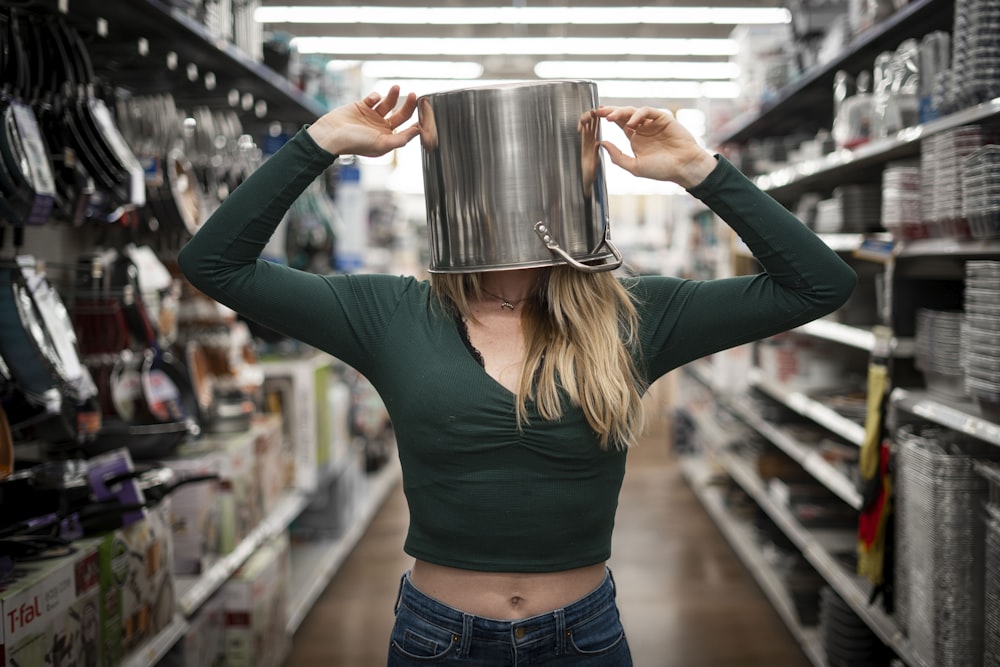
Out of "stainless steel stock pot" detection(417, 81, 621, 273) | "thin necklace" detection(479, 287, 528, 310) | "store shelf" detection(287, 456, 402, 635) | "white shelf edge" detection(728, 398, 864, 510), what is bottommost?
"store shelf" detection(287, 456, 402, 635)

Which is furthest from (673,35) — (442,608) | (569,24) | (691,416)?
(442,608)

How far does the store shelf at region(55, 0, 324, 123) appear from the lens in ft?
7.45

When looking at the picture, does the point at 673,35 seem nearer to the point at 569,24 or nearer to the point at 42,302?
the point at 569,24

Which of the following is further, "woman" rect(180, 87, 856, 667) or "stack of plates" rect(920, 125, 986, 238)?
"stack of plates" rect(920, 125, 986, 238)

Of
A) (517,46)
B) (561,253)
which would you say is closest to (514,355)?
(561,253)

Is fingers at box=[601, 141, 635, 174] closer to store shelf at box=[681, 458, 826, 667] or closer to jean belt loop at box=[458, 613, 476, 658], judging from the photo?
jean belt loop at box=[458, 613, 476, 658]

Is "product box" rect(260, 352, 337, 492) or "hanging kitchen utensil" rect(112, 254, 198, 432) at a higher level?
"hanging kitchen utensil" rect(112, 254, 198, 432)

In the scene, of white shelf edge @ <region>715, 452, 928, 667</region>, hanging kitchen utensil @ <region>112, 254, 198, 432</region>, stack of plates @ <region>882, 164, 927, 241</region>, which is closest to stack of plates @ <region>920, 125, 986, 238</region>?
stack of plates @ <region>882, 164, 927, 241</region>

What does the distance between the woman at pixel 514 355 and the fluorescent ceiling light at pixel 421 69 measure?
32.0 ft

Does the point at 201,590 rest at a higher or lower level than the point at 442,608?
lower

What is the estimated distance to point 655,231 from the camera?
12.2m

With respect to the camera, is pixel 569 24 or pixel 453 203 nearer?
pixel 453 203

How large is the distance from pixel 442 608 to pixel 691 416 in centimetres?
608

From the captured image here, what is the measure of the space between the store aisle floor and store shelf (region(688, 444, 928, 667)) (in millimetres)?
482
